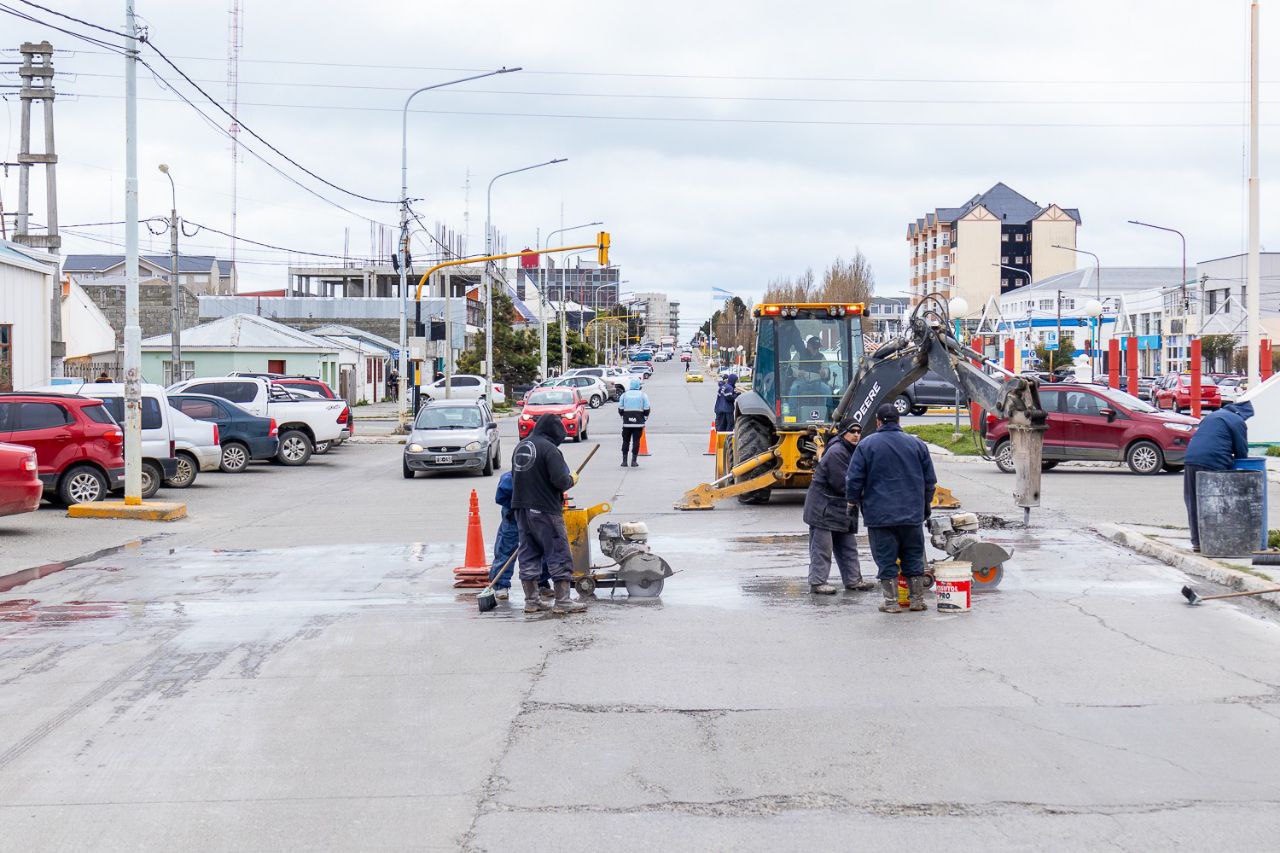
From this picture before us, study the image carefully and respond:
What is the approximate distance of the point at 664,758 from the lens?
696 cm

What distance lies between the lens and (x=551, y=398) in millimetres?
41188

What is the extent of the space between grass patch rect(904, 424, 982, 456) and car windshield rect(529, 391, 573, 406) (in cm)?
1044

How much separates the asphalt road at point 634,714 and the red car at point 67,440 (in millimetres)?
6012

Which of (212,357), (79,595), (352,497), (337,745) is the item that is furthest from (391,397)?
(337,745)

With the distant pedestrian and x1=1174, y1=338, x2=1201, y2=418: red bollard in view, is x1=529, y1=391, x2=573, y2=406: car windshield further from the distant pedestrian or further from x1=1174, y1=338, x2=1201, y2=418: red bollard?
x1=1174, y1=338, x2=1201, y2=418: red bollard

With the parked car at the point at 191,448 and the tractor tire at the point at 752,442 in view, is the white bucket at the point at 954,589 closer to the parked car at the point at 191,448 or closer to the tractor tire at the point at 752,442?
the tractor tire at the point at 752,442

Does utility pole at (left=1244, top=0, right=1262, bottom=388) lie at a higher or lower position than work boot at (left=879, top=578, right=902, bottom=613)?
higher

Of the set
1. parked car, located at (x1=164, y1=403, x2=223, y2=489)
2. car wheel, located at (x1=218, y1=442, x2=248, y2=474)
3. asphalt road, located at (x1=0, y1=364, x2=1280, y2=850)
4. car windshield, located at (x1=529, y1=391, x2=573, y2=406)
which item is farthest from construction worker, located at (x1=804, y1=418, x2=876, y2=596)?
car windshield, located at (x1=529, y1=391, x2=573, y2=406)

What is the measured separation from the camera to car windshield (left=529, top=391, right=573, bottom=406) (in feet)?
133

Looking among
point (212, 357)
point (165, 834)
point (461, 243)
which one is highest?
point (461, 243)

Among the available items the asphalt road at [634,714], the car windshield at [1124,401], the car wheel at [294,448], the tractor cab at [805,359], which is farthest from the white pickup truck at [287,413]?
the car windshield at [1124,401]

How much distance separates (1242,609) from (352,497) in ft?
50.7

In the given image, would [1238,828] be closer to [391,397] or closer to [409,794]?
[409,794]

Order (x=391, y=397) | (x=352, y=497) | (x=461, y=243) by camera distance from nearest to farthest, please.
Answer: (x=352, y=497) → (x=391, y=397) → (x=461, y=243)
